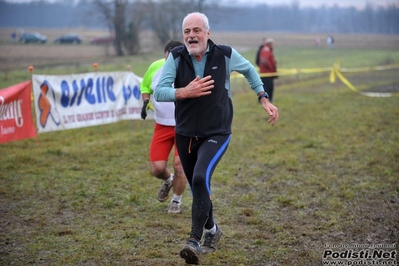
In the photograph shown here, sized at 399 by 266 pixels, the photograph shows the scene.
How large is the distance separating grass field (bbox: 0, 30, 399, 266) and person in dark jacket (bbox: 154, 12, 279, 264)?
2.56 ft

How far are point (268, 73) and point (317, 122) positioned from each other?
13.5 feet

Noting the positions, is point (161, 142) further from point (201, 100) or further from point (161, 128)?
point (201, 100)

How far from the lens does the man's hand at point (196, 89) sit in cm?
457

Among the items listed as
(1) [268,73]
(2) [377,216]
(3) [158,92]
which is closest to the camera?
(3) [158,92]

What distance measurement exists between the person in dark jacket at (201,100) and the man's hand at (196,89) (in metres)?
0.04

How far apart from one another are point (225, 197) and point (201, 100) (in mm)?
3099

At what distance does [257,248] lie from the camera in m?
5.54

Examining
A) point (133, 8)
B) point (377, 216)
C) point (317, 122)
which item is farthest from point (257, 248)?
point (133, 8)

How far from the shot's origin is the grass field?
5.46m

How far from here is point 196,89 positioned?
4.56 metres

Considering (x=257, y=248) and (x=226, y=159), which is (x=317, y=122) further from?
(x=257, y=248)

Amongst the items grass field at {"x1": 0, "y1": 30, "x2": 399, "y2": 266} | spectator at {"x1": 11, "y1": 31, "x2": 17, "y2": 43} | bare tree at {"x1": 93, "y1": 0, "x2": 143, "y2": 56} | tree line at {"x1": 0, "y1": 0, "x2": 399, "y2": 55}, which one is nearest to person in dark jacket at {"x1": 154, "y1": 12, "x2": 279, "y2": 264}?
grass field at {"x1": 0, "y1": 30, "x2": 399, "y2": 266}

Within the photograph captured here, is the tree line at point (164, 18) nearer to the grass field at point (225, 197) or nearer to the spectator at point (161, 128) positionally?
the grass field at point (225, 197)

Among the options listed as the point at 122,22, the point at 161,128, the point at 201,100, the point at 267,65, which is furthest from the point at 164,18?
the point at 201,100
